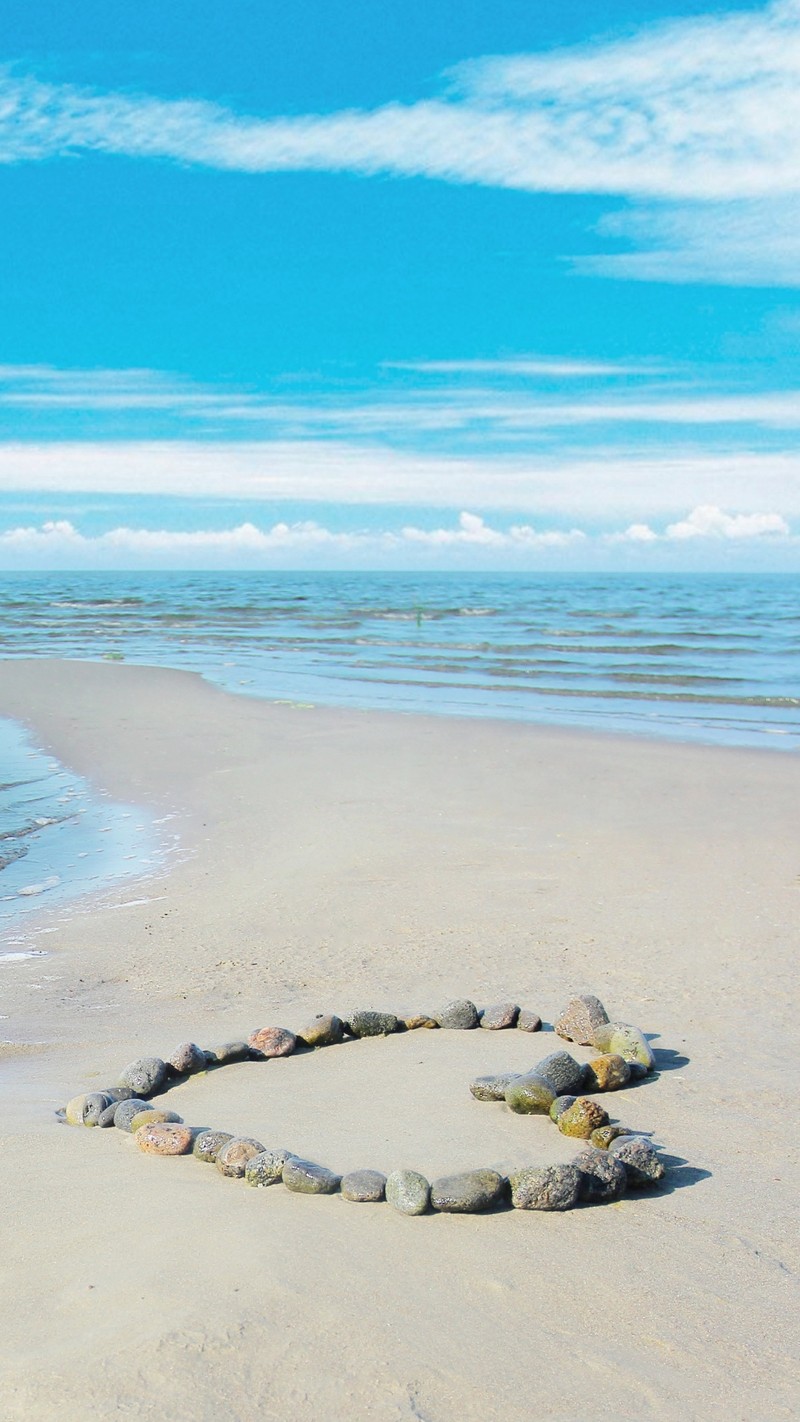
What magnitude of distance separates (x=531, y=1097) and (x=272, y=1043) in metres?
1.18

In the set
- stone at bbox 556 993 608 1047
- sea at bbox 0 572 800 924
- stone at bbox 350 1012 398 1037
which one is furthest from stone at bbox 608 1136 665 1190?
sea at bbox 0 572 800 924

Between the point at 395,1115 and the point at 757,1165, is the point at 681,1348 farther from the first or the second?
the point at 395,1115

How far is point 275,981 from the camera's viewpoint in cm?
547

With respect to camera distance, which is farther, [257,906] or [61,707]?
[61,707]

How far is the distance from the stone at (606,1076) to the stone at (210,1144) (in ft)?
4.28

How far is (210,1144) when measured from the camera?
352 centimetres

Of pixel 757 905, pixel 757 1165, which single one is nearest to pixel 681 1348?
pixel 757 1165

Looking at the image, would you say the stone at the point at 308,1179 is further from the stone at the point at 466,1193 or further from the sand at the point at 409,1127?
the stone at the point at 466,1193

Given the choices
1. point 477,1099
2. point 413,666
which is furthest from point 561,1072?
point 413,666

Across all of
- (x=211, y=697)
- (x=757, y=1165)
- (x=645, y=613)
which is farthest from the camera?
(x=645, y=613)

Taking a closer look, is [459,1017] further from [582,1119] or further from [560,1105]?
[582,1119]

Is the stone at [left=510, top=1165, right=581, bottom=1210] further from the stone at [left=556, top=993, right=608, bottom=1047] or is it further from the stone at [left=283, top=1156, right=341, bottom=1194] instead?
the stone at [left=556, top=993, right=608, bottom=1047]

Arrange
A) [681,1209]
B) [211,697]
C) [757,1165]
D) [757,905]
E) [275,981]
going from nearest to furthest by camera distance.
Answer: [681,1209], [757,1165], [275,981], [757,905], [211,697]

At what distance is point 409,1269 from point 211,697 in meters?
15.4
